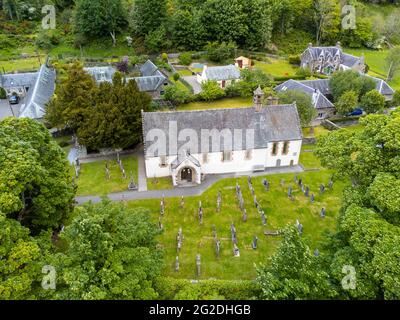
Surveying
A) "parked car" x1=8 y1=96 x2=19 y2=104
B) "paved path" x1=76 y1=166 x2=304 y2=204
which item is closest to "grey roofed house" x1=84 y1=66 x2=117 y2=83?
"parked car" x1=8 y1=96 x2=19 y2=104

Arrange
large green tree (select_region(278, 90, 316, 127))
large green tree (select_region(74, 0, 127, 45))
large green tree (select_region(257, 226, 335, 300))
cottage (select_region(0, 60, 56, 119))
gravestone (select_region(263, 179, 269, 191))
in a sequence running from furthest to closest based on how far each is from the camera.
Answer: large green tree (select_region(74, 0, 127, 45))
cottage (select_region(0, 60, 56, 119))
large green tree (select_region(278, 90, 316, 127))
gravestone (select_region(263, 179, 269, 191))
large green tree (select_region(257, 226, 335, 300))

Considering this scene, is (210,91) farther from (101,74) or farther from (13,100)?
(13,100)

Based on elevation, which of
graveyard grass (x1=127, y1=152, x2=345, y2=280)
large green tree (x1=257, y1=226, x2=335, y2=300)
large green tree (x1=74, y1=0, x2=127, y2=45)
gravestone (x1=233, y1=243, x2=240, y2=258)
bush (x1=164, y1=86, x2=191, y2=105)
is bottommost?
graveyard grass (x1=127, y1=152, x2=345, y2=280)

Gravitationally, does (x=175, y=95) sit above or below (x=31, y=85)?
below

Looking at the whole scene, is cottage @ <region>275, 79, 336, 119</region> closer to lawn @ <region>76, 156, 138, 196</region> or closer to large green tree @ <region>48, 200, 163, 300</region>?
lawn @ <region>76, 156, 138, 196</region>

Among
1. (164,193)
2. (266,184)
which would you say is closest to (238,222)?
(266,184)
